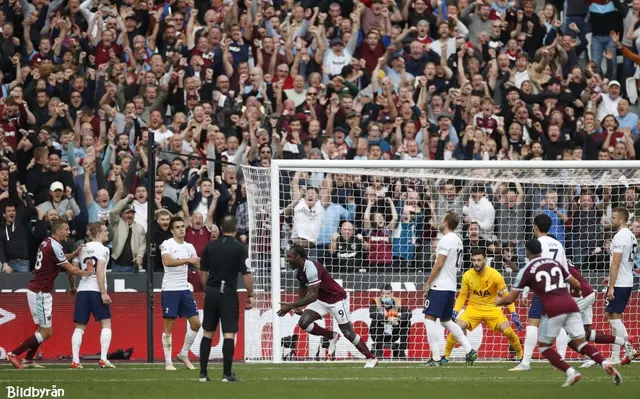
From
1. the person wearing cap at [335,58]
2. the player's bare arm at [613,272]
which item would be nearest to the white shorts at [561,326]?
the player's bare arm at [613,272]

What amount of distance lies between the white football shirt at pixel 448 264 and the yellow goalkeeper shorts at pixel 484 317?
32.0 inches

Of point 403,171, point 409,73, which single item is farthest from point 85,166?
point 409,73

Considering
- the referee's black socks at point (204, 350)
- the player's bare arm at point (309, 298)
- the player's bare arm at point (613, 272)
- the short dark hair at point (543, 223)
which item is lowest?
the referee's black socks at point (204, 350)

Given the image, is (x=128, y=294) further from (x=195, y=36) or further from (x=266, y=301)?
(x=195, y=36)

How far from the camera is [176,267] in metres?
17.8

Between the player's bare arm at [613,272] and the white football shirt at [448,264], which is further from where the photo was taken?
the white football shirt at [448,264]

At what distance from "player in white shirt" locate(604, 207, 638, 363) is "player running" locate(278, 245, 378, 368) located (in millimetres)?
3573

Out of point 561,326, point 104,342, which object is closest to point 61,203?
point 104,342

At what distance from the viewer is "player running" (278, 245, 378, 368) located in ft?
58.6

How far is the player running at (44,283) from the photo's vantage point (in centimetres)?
1803

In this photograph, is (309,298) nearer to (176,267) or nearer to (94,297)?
(176,267)

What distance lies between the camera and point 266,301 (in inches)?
814

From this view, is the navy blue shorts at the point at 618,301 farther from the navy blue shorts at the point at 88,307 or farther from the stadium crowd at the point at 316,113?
the navy blue shorts at the point at 88,307

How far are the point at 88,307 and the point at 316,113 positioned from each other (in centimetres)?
748
